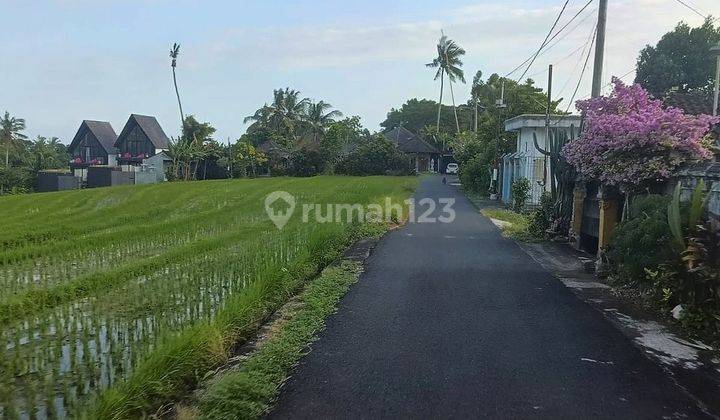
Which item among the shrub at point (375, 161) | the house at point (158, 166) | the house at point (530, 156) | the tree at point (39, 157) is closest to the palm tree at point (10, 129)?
the tree at point (39, 157)

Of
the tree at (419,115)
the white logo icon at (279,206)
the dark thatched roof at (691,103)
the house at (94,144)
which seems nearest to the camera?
the white logo icon at (279,206)

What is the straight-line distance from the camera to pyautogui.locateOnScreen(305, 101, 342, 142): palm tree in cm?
5256

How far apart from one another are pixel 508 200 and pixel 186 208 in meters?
11.9

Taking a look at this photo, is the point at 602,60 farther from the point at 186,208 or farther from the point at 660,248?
the point at 186,208

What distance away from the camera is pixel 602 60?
11.6 meters

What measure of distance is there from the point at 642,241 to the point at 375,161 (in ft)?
132

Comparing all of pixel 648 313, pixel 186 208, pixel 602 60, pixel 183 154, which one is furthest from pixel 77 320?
pixel 183 154

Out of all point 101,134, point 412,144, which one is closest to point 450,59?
point 412,144

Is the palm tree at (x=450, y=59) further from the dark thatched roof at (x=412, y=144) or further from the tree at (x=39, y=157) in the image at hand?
the tree at (x=39, y=157)

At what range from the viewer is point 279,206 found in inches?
747

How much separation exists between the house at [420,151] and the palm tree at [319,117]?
23.1ft

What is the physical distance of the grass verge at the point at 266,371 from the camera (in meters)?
3.55

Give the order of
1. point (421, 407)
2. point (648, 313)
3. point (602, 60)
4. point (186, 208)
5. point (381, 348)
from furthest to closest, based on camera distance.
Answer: point (186, 208) → point (602, 60) → point (648, 313) → point (381, 348) → point (421, 407)

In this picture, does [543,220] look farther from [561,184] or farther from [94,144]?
[94,144]
